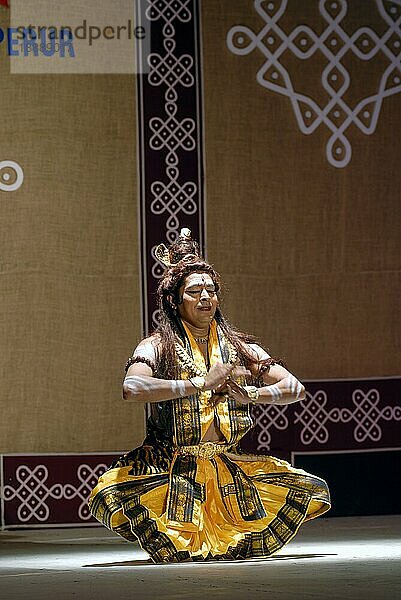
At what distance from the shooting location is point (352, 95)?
6590 millimetres

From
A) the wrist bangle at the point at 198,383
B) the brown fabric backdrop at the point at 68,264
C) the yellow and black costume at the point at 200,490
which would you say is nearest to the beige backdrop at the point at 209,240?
the brown fabric backdrop at the point at 68,264

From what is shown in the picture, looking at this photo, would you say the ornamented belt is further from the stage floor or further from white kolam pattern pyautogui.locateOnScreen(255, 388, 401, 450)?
white kolam pattern pyautogui.locateOnScreen(255, 388, 401, 450)

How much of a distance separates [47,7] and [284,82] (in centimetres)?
121

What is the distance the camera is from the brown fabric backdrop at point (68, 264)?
20.7ft

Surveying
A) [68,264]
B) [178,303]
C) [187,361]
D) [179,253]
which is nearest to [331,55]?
[68,264]

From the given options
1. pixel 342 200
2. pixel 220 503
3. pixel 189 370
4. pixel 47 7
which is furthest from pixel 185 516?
pixel 47 7

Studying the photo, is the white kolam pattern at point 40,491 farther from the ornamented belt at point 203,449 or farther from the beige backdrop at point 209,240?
the ornamented belt at point 203,449

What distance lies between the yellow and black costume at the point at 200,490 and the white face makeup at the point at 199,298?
8 cm

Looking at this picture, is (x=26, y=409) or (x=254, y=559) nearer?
(x=254, y=559)

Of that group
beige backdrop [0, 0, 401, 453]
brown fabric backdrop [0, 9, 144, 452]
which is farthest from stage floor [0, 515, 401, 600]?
beige backdrop [0, 0, 401, 453]

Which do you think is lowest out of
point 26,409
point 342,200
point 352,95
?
point 26,409

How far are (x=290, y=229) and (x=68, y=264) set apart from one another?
43.2 inches

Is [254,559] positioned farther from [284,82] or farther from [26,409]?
[284,82]

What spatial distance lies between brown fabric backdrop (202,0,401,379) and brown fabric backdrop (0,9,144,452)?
46cm
